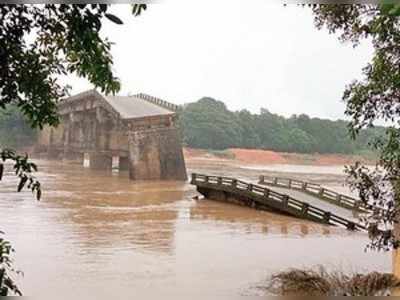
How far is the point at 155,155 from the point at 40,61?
37.5 metres

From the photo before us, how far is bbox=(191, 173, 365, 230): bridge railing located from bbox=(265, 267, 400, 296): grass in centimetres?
760

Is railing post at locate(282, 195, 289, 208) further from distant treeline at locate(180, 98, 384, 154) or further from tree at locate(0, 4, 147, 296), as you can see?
distant treeline at locate(180, 98, 384, 154)

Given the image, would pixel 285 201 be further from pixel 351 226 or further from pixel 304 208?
pixel 351 226

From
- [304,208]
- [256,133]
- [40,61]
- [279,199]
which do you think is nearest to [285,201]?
[279,199]

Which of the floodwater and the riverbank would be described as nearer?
the floodwater

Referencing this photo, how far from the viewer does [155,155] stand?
132 feet

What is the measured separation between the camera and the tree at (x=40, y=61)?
2447 millimetres

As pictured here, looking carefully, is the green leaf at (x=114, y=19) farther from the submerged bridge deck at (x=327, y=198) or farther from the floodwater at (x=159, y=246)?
the submerged bridge deck at (x=327, y=198)

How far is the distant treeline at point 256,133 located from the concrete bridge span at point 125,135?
80.6 feet

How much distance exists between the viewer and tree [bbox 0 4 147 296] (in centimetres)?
245

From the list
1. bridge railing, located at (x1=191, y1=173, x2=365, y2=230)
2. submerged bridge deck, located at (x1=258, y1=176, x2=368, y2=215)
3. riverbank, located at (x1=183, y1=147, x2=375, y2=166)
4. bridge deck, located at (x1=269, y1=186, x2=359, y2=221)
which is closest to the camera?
bridge railing, located at (x1=191, y1=173, x2=365, y2=230)

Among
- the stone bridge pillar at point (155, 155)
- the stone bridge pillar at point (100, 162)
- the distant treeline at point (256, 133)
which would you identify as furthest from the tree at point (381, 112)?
the distant treeline at point (256, 133)

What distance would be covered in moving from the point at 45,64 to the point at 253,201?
809 inches

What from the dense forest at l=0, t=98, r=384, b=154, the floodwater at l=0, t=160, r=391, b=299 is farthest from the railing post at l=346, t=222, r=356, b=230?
the dense forest at l=0, t=98, r=384, b=154
